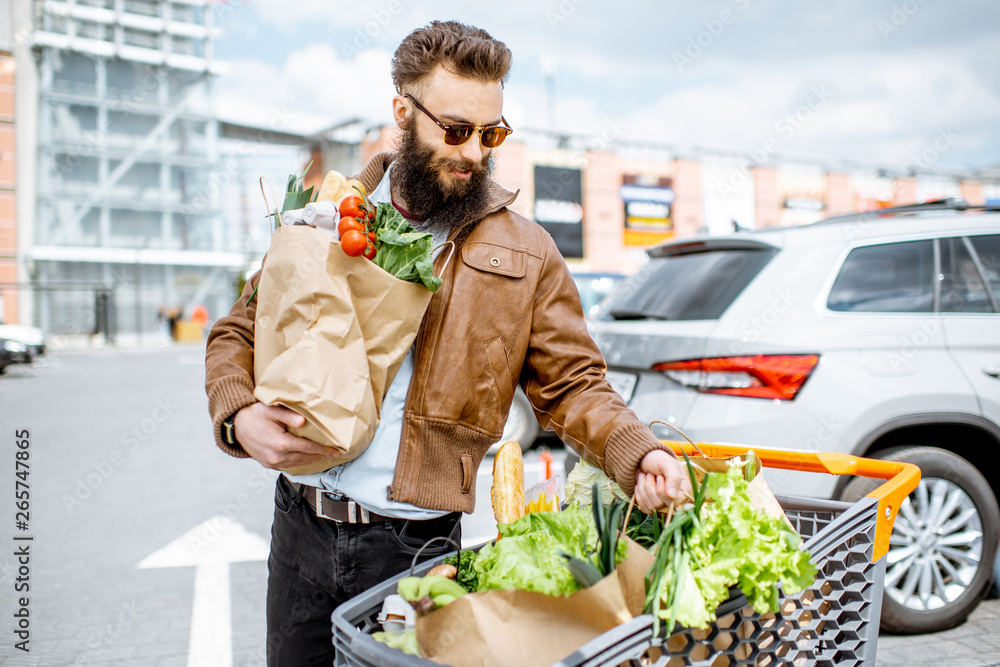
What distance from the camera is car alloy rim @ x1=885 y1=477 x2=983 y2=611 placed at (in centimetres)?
334

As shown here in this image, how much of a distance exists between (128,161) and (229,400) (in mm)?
40228

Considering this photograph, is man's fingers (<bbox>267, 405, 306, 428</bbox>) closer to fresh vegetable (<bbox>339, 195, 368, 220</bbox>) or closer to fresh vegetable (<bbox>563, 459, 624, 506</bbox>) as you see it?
fresh vegetable (<bbox>339, 195, 368, 220</bbox>)

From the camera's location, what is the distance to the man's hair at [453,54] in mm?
1709

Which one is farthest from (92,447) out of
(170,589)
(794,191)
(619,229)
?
(794,191)

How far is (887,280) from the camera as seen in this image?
362cm

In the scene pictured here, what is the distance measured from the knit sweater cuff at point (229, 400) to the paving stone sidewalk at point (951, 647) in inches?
116

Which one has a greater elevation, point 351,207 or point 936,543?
point 351,207

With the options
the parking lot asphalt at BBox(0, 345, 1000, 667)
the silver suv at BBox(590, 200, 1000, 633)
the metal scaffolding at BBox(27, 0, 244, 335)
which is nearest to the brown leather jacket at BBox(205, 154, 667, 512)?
the silver suv at BBox(590, 200, 1000, 633)

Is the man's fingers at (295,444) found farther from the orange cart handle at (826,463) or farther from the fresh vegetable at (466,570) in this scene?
the orange cart handle at (826,463)

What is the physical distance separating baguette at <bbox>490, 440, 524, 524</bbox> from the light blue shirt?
22 centimetres

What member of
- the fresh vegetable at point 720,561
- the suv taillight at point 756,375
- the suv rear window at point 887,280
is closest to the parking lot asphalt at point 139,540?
the suv taillight at point 756,375

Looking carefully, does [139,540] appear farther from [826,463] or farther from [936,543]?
[936,543]

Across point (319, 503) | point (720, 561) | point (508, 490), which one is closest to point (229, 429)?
point (319, 503)

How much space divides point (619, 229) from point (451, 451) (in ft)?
117
